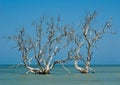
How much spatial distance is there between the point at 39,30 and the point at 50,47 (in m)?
1.99

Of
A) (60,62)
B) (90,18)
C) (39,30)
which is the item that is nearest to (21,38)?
(39,30)

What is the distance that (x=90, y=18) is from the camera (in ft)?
156

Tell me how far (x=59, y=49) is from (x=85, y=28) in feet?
16.7

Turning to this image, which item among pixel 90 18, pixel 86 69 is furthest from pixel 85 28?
pixel 86 69

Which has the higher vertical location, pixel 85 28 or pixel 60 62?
pixel 85 28

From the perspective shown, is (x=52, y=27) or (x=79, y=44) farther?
(x=79, y=44)

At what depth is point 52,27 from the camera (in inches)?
1722

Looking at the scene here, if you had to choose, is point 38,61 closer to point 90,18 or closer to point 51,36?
point 51,36

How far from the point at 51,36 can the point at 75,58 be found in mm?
3814

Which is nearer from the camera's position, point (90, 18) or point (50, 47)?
→ point (50, 47)

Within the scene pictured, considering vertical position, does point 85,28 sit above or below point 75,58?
above

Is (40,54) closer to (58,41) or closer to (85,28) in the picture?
(58,41)

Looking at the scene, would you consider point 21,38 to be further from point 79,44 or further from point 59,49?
point 79,44

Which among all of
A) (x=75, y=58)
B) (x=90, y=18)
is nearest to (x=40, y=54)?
(x=75, y=58)
